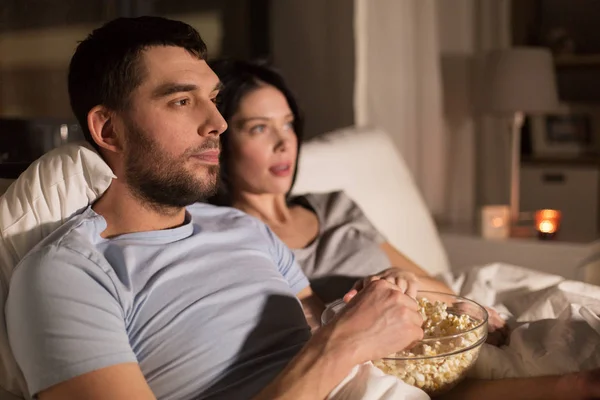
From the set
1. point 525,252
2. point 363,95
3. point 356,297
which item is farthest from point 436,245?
point 356,297

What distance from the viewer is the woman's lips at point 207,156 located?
1.02 m

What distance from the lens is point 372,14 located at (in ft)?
7.81

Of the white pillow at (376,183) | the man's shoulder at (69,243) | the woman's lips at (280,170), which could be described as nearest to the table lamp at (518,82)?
the white pillow at (376,183)

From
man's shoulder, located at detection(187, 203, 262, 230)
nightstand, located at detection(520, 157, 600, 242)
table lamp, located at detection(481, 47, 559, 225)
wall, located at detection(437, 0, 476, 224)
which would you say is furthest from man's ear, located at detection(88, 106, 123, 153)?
nightstand, located at detection(520, 157, 600, 242)

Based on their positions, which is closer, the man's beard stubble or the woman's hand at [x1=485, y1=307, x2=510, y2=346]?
the man's beard stubble

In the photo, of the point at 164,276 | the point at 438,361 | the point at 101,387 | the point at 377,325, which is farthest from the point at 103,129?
the point at 438,361

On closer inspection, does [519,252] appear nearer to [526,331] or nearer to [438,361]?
[526,331]

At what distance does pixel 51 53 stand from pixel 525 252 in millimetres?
1532

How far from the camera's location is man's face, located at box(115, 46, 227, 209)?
3.23ft

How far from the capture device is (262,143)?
1.48 metres

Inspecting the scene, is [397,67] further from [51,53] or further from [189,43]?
[189,43]

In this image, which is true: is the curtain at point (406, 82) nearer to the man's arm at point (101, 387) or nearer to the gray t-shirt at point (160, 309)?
the gray t-shirt at point (160, 309)

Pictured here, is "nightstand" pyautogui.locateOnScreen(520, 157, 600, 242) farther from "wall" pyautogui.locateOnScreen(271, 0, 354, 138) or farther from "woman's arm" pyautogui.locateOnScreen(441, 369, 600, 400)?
"woman's arm" pyautogui.locateOnScreen(441, 369, 600, 400)

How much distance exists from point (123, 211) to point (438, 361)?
513 mm
